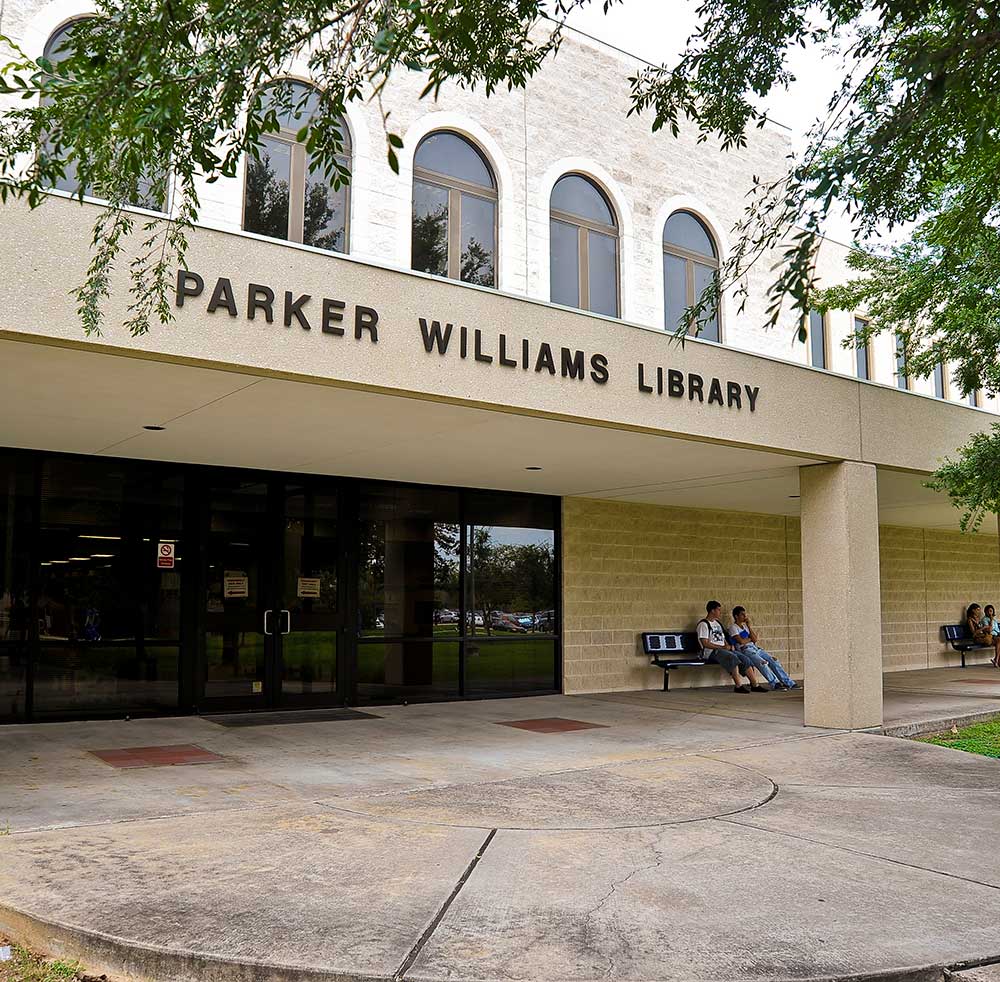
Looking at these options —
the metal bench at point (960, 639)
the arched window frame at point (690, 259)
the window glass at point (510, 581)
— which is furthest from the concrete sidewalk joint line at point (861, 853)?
the metal bench at point (960, 639)

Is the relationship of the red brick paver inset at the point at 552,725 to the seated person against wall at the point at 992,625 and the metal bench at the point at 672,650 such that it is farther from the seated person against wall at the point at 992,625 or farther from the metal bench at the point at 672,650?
the seated person against wall at the point at 992,625

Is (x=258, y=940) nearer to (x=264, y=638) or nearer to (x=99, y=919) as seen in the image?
(x=99, y=919)

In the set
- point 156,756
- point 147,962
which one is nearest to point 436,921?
point 147,962

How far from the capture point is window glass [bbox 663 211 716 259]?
13.9m

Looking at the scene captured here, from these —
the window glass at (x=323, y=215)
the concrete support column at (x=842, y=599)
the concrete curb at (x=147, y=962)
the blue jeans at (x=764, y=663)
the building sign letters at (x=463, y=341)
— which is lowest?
the concrete curb at (x=147, y=962)

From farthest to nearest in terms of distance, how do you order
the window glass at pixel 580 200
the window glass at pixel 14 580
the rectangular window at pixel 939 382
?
the rectangular window at pixel 939 382, the window glass at pixel 580 200, the window glass at pixel 14 580

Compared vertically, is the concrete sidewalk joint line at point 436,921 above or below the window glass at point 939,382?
below

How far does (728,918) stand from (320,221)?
27.4 feet

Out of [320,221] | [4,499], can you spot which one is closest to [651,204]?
[320,221]

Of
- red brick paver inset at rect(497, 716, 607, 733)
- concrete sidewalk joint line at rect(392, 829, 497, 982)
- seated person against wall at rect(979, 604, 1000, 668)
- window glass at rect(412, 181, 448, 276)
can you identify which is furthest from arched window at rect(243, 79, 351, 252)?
seated person against wall at rect(979, 604, 1000, 668)

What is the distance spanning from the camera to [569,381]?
860 cm

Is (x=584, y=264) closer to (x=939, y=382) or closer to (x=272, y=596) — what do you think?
(x=272, y=596)

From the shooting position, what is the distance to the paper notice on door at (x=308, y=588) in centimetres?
1209

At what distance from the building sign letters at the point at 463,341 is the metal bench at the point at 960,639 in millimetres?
13309
